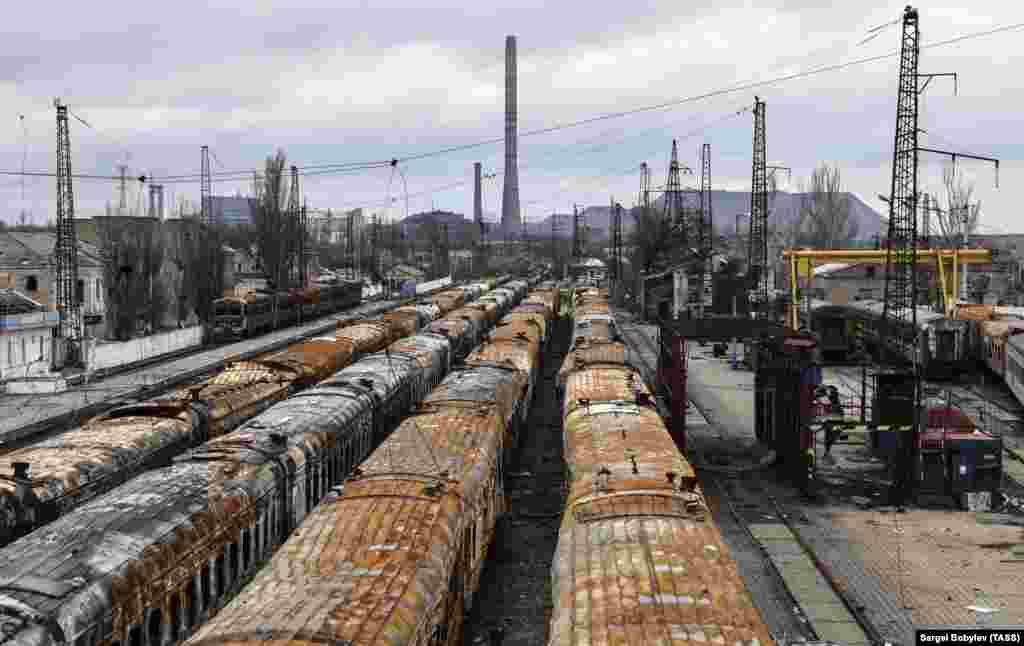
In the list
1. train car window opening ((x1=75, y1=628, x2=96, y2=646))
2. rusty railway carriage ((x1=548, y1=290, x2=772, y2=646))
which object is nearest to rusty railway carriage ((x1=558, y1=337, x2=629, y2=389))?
rusty railway carriage ((x1=548, y1=290, x2=772, y2=646))

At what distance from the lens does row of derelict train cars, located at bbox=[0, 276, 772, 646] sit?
9.59 m

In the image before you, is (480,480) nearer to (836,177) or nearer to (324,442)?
(324,442)

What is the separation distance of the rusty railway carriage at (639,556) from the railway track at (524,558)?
2.69m

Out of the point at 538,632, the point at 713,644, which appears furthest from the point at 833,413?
the point at 713,644

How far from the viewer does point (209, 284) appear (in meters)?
69.4

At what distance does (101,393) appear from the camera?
40.4m

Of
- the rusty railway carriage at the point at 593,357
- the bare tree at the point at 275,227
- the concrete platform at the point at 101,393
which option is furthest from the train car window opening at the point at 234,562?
the bare tree at the point at 275,227

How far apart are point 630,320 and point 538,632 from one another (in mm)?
73765

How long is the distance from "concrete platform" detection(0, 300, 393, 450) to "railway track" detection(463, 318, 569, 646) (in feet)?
54.7

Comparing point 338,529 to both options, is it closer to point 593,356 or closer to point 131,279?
point 593,356

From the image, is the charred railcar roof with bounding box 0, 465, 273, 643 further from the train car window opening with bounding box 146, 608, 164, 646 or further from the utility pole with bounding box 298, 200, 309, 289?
the utility pole with bounding box 298, 200, 309, 289

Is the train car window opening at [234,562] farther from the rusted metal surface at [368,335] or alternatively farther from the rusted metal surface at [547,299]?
the rusted metal surface at [547,299]

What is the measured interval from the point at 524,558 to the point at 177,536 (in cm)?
924

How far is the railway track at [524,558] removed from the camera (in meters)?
16.3
